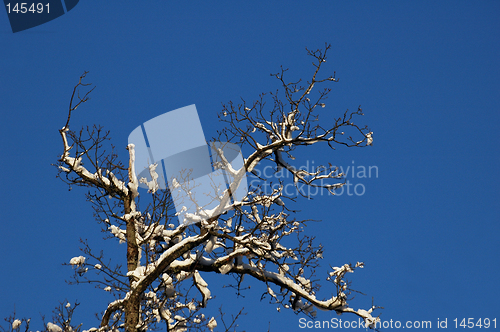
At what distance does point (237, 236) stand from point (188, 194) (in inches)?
52.2

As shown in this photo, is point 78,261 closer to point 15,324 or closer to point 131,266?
point 131,266

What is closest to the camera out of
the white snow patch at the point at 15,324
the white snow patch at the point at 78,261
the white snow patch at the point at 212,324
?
the white snow patch at the point at 15,324

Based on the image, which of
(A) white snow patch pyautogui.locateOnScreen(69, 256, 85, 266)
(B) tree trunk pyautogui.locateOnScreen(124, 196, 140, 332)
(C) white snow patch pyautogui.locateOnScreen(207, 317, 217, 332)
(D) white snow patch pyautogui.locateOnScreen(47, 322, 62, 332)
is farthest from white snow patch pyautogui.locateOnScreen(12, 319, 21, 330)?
(C) white snow patch pyautogui.locateOnScreen(207, 317, 217, 332)

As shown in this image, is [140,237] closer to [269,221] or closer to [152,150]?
[152,150]

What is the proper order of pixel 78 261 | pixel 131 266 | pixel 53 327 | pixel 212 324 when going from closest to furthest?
pixel 53 327, pixel 78 261, pixel 212 324, pixel 131 266

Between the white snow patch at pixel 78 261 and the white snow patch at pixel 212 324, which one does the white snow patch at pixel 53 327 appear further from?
the white snow patch at pixel 212 324

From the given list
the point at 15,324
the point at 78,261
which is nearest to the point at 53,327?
the point at 15,324

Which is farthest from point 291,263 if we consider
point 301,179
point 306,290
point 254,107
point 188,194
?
point 254,107

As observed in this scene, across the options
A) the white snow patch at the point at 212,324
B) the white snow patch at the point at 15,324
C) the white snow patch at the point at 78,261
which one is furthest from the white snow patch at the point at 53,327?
the white snow patch at the point at 212,324

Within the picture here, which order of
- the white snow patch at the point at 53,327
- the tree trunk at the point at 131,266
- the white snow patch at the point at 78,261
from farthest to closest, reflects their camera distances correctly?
the white snow patch at the point at 78,261 → the tree trunk at the point at 131,266 → the white snow patch at the point at 53,327

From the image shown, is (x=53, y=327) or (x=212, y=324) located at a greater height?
(x=212, y=324)

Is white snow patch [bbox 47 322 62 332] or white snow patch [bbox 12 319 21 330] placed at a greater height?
white snow patch [bbox 47 322 62 332]

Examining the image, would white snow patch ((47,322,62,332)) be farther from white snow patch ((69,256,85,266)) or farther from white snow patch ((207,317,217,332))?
white snow patch ((207,317,217,332))

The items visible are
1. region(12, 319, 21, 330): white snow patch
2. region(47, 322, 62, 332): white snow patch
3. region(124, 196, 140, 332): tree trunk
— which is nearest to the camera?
region(12, 319, 21, 330): white snow patch
